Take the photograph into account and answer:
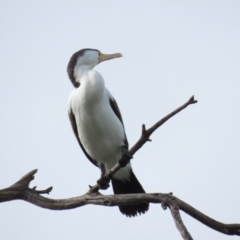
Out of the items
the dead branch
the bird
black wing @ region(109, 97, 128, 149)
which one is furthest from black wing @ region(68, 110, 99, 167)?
the dead branch

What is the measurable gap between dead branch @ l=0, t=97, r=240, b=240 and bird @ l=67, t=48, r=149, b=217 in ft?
4.22

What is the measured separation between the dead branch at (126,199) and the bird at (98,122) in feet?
4.22

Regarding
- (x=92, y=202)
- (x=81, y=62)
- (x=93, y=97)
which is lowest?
(x=92, y=202)

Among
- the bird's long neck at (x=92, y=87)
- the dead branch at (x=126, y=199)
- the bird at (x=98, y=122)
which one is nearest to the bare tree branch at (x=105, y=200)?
the dead branch at (x=126, y=199)

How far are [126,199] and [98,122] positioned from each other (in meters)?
1.72

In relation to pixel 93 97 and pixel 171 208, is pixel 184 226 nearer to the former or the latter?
pixel 171 208

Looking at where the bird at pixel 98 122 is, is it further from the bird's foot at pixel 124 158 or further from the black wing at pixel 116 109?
the bird's foot at pixel 124 158

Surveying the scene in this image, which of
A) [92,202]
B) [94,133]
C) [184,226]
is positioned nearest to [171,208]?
[184,226]

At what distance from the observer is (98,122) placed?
7758mm

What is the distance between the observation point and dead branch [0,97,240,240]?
582cm

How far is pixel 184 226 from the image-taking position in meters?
5.60

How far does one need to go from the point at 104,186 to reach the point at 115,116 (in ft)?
3.52

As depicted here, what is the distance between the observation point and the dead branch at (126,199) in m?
5.82

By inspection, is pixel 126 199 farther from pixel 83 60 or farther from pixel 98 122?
pixel 83 60
